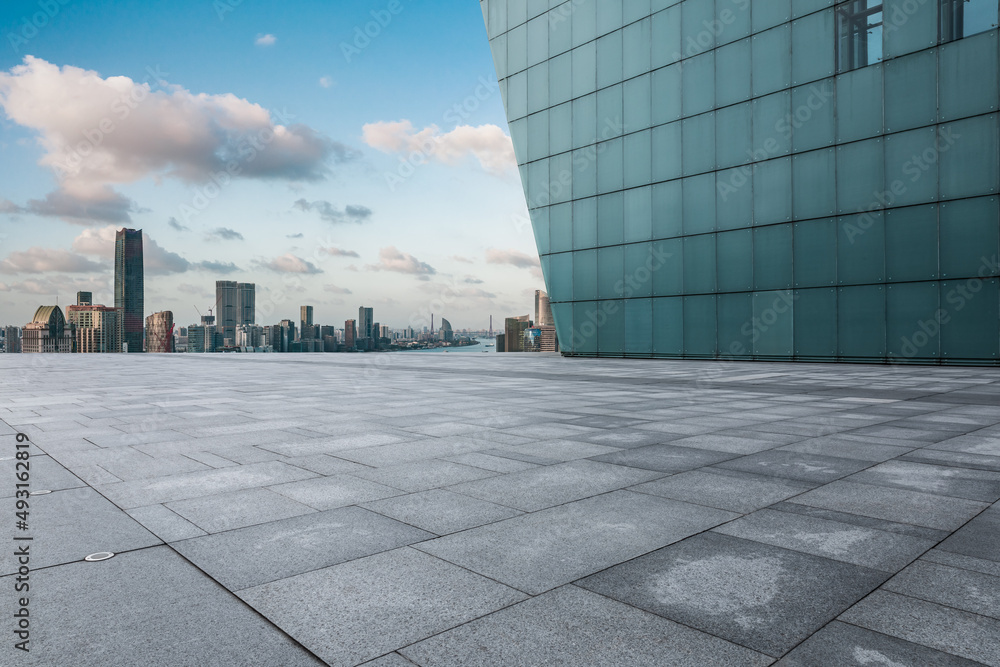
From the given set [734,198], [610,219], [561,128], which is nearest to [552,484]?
[734,198]

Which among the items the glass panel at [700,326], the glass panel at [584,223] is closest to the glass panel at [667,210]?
the glass panel at [700,326]

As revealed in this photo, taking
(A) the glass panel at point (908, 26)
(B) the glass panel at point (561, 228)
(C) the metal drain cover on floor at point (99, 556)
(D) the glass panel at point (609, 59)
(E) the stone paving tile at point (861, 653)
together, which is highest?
(D) the glass panel at point (609, 59)

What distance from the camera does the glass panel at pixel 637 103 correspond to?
3077 cm

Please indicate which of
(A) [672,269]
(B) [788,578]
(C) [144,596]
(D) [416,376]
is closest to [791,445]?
(B) [788,578]

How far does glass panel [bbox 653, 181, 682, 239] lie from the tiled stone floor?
69.4ft

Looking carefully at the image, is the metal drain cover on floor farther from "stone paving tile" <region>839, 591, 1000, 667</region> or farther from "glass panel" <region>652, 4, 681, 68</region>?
"glass panel" <region>652, 4, 681, 68</region>

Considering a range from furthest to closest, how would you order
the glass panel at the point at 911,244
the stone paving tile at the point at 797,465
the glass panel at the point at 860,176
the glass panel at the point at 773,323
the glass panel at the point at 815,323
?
the glass panel at the point at 773,323 < the glass panel at the point at 815,323 < the glass panel at the point at 860,176 < the glass panel at the point at 911,244 < the stone paving tile at the point at 797,465

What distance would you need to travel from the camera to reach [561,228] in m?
34.7

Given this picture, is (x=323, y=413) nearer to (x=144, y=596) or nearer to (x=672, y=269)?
(x=144, y=596)

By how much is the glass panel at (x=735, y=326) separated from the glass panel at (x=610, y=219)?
6503 mm

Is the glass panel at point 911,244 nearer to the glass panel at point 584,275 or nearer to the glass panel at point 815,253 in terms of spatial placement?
the glass panel at point 815,253

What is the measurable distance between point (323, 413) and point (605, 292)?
2366 cm

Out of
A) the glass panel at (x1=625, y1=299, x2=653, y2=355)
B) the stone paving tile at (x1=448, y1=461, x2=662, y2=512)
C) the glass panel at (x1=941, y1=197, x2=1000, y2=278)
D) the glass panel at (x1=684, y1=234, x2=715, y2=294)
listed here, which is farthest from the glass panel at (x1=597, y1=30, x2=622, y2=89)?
the stone paving tile at (x1=448, y1=461, x2=662, y2=512)

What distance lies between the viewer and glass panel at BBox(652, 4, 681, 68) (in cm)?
2967
